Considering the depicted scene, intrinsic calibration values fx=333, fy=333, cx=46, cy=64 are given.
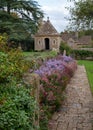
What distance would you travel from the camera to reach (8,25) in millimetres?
39375

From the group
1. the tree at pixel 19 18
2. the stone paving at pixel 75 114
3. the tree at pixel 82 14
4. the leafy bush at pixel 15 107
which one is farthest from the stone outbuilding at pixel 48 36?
the leafy bush at pixel 15 107

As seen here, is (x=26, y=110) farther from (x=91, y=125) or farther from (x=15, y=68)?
(x=91, y=125)

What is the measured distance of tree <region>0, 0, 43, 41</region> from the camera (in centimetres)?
3953

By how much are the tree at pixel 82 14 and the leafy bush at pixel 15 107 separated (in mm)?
19234

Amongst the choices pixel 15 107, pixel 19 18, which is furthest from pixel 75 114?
pixel 19 18

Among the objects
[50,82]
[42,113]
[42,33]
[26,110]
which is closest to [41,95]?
[42,113]

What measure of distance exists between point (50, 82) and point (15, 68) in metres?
5.08

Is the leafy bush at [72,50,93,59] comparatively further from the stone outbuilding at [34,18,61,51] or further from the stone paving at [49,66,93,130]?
the stone paving at [49,66,93,130]

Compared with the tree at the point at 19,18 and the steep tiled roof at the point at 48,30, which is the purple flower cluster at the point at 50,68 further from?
the steep tiled roof at the point at 48,30

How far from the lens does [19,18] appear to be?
4184cm

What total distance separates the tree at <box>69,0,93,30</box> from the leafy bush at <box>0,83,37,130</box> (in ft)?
63.1

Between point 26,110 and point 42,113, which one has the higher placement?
point 26,110

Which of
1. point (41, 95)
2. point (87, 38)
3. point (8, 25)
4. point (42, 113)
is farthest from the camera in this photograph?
point (87, 38)

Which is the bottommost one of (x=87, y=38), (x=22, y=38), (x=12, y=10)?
(x=87, y=38)
